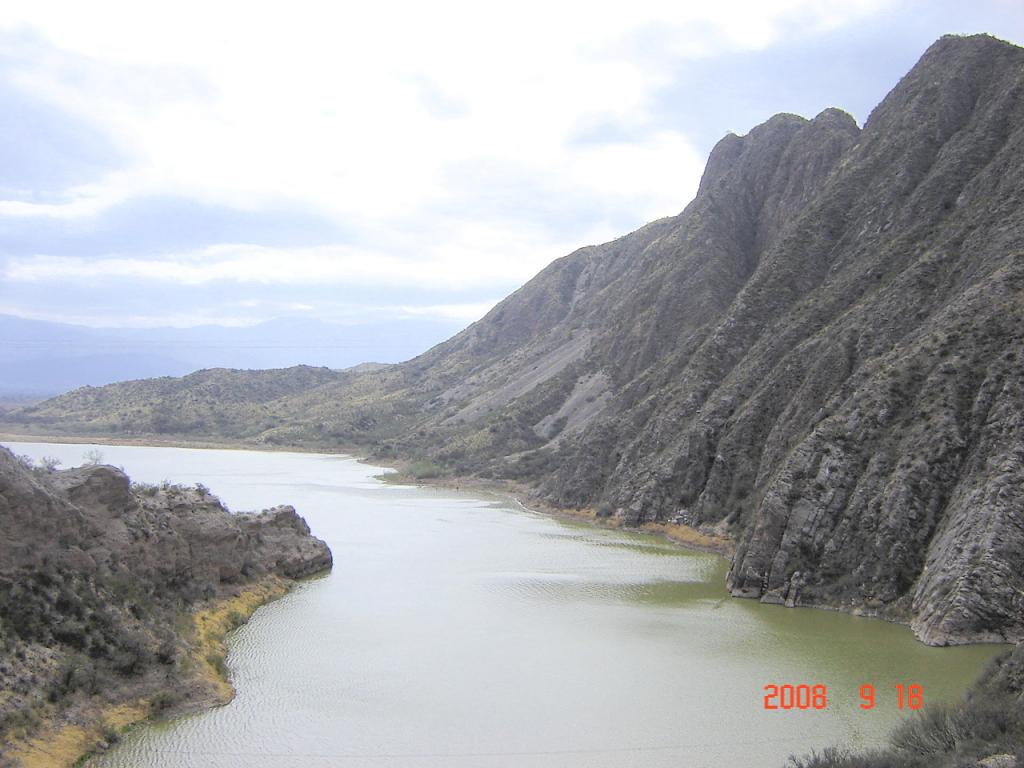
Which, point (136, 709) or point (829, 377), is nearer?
point (136, 709)

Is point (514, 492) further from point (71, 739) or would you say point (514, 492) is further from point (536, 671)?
point (71, 739)

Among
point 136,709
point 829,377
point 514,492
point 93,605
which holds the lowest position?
point 136,709

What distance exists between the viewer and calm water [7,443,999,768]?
20234 millimetres

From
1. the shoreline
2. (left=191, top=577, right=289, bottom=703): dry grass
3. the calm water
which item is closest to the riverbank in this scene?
(left=191, top=577, right=289, bottom=703): dry grass

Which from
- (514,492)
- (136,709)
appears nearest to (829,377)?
(136,709)

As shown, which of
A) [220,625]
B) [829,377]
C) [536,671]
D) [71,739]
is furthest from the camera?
[829,377]

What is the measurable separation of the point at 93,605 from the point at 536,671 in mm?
11946

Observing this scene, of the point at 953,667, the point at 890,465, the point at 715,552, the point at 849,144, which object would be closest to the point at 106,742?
the point at 953,667

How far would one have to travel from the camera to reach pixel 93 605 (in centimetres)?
2333

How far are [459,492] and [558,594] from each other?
1983 inches

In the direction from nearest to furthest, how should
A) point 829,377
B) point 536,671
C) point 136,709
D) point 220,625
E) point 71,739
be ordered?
point 71,739 → point 136,709 → point 536,671 → point 220,625 → point 829,377

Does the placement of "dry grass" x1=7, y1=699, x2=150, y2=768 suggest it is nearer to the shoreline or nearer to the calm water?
the calm water

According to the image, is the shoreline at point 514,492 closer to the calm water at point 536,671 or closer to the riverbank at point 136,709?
the calm water at point 536,671

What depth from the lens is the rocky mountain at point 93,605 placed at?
19.9m
